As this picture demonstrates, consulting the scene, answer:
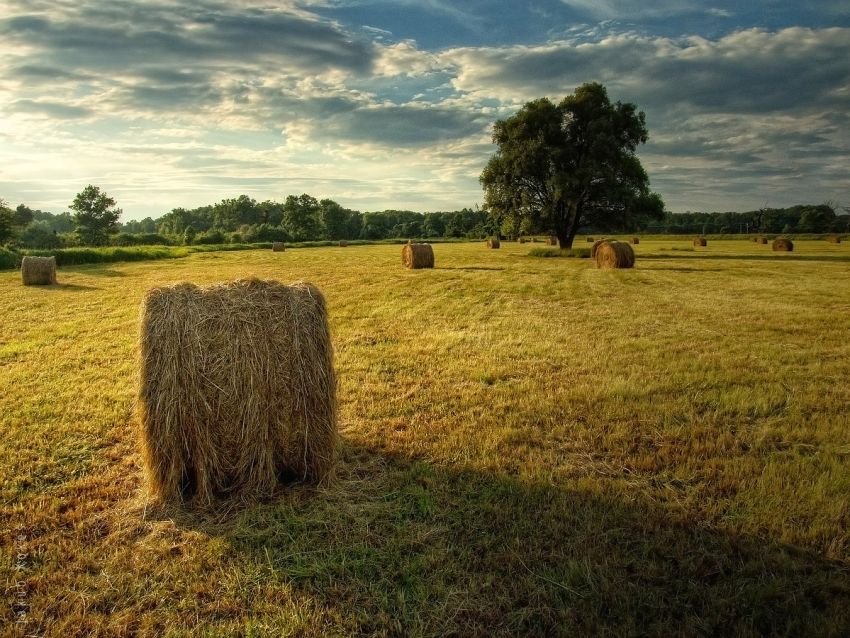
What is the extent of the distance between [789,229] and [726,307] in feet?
310

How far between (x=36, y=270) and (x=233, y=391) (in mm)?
23123

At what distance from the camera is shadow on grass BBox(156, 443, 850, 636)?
3400 millimetres


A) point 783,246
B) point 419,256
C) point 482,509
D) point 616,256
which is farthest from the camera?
point 783,246

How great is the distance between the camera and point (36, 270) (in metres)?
22.8

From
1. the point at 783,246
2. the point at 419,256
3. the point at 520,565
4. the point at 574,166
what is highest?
the point at 574,166

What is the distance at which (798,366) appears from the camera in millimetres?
8875

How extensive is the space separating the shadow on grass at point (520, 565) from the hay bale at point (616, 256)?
77.4 ft

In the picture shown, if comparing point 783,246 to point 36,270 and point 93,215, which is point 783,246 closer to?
point 36,270

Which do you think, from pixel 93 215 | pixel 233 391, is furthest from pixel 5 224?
pixel 233 391

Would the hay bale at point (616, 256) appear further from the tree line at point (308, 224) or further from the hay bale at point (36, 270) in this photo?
the hay bale at point (36, 270)

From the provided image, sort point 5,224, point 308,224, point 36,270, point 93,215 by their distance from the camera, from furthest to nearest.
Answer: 1. point 308,224
2. point 93,215
3. point 5,224
4. point 36,270

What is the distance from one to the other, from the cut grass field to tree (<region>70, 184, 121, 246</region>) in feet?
254

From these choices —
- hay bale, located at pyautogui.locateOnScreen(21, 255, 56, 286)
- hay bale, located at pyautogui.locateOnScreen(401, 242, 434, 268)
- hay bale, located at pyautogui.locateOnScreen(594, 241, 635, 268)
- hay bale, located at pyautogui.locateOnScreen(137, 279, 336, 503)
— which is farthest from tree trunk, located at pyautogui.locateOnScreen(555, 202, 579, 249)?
hay bale, located at pyautogui.locateOnScreen(137, 279, 336, 503)

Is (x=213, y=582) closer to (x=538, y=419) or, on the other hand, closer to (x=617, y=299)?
(x=538, y=419)
